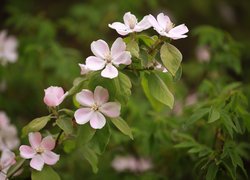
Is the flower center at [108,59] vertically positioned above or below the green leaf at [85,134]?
above

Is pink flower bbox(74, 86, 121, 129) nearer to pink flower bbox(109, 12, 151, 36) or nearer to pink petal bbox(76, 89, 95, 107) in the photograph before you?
pink petal bbox(76, 89, 95, 107)

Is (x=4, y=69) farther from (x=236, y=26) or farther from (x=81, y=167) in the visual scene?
(x=236, y=26)

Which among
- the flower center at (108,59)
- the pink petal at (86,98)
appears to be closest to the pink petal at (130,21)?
the flower center at (108,59)

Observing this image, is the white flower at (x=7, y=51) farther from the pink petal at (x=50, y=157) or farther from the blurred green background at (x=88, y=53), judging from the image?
the pink petal at (x=50, y=157)

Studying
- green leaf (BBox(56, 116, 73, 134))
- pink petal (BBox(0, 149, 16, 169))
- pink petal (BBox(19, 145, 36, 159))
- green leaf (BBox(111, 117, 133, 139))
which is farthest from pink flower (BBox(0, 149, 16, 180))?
green leaf (BBox(111, 117, 133, 139))

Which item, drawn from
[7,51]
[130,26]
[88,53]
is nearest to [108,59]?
[130,26]

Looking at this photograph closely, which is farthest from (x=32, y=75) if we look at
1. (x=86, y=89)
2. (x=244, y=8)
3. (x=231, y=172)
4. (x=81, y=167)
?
(x=244, y=8)
